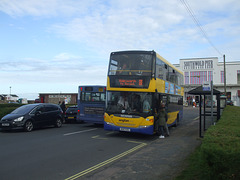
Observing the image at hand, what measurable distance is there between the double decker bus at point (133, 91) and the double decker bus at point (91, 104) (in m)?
3.76

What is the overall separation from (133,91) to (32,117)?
257 inches

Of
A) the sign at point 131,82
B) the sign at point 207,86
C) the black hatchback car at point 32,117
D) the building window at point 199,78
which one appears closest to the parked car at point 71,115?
the black hatchback car at point 32,117

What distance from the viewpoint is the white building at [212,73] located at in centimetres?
6022

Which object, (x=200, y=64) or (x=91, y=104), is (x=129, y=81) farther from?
(x=200, y=64)

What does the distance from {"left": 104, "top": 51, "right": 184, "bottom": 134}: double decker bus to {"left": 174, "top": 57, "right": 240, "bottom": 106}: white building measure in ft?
165

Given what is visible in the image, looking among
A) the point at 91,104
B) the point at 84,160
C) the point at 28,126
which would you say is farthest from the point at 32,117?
the point at 84,160

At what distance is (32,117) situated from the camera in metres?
14.7

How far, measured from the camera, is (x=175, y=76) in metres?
17.4

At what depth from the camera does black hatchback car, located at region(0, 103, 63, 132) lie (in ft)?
45.5

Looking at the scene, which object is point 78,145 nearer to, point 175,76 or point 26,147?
point 26,147

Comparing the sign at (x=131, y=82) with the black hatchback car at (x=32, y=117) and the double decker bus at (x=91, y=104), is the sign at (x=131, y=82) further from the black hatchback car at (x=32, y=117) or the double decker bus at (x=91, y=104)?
the black hatchback car at (x=32, y=117)

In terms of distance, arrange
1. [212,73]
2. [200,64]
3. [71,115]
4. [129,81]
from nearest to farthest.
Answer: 1. [129,81]
2. [71,115]
3. [212,73]
4. [200,64]

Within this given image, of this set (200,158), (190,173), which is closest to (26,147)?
(190,173)

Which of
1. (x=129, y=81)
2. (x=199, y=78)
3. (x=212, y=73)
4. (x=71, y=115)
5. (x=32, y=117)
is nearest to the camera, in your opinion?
(x=129, y=81)
